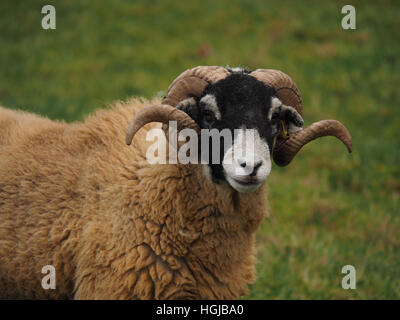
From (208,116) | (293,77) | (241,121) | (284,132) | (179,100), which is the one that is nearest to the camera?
(241,121)

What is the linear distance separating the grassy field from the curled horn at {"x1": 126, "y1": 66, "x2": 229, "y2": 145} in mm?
2187

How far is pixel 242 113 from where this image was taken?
3.62 meters

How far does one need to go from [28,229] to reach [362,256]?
444 centimetres

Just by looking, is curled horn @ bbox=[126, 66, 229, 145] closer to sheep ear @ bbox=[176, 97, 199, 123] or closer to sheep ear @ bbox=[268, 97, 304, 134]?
sheep ear @ bbox=[176, 97, 199, 123]

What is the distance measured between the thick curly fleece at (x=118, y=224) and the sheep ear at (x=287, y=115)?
2.07ft

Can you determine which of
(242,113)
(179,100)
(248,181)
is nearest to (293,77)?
(179,100)

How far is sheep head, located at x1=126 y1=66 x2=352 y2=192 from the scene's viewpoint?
357 cm

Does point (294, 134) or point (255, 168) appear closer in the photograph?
point (255, 168)

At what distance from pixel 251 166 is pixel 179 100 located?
39.5 inches

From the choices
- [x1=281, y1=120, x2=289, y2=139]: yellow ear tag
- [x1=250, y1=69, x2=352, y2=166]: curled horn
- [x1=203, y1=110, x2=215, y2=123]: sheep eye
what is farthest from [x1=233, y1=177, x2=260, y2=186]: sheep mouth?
[x1=281, y1=120, x2=289, y2=139]: yellow ear tag

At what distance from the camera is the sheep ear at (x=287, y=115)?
382 cm

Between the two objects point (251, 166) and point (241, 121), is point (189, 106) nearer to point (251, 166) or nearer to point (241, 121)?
point (241, 121)

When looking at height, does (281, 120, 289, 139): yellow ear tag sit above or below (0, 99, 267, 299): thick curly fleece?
above
